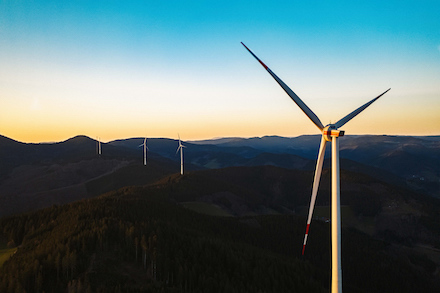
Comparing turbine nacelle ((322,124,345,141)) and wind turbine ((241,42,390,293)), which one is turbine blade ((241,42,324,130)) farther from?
turbine nacelle ((322,124,345,141))

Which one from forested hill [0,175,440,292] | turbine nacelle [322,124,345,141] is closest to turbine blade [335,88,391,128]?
turbine nacelle [322,124,345,141]

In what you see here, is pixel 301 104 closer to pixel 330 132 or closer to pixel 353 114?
pixel 330 132

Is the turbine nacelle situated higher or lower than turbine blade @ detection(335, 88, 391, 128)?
lower

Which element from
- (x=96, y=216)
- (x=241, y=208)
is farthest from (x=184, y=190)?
(x=96, y=216)

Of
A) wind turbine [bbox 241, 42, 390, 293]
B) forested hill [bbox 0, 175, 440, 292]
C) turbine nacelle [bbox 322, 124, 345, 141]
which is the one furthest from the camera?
forested hill [bbox 0, 175, 440, 292]

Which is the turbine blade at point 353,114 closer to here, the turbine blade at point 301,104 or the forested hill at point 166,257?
the turbine blade at point 301,104

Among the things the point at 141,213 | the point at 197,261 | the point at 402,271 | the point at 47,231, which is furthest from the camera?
the point at 402,271

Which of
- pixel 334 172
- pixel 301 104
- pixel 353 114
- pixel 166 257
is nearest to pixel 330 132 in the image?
pixel 334 172

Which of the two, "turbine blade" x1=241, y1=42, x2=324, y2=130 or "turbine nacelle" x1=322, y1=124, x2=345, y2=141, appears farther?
"turbine blade" x1=241, y1=42, x2=324, y2=130

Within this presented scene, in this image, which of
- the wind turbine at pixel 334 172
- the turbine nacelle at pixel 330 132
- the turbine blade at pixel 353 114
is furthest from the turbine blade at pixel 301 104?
the turbine nacelle at pixel 330 132

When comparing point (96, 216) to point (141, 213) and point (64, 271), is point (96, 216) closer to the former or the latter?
point (141, 213)
